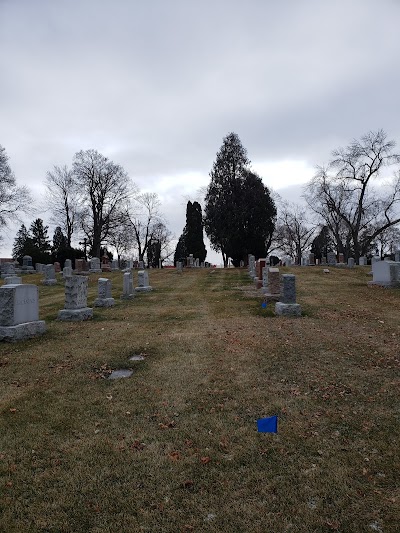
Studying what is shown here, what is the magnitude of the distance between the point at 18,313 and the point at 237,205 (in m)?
30.7

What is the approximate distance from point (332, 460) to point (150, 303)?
11761mm

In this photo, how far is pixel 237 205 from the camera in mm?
37906

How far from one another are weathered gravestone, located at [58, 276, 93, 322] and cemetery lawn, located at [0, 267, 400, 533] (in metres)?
2.28

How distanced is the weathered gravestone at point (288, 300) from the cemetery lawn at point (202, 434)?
7.72ft

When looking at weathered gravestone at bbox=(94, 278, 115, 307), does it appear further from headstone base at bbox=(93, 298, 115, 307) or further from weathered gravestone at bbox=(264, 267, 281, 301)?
weathered gravestone at bbox=(264, 267, 281, 301)

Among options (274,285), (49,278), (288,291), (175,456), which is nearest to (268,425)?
(175,456)

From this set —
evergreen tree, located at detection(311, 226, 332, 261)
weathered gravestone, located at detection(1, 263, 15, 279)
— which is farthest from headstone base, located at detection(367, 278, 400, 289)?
evergreen tree, located at detection(311, 226, 332, 261)

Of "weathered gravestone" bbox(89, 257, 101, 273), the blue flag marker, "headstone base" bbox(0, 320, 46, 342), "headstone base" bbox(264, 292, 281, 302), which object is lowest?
the blue flag marker

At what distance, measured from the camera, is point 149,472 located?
3.69 meters

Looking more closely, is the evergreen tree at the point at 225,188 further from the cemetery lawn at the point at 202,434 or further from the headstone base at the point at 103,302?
the cemetery lawn at the point at 202,434

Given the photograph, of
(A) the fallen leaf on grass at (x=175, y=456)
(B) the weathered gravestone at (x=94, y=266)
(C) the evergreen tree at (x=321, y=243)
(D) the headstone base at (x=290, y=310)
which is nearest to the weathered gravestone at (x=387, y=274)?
(D) the headstone base at (x=290, y=310)

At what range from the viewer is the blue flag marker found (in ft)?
14.6

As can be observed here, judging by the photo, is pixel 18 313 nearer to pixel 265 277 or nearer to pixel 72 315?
pixel 72 315

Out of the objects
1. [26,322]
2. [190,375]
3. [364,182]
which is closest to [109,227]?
[364,182]
